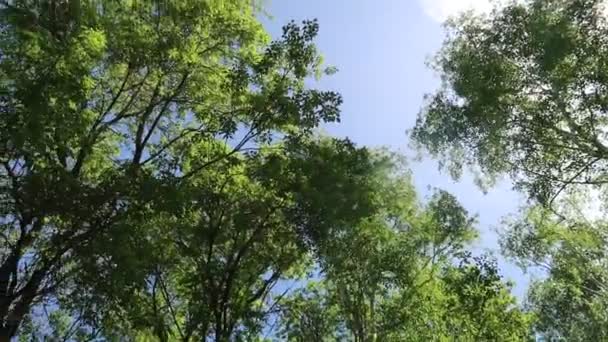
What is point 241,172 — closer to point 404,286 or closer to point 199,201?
point 199,201

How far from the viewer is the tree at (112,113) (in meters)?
8.50

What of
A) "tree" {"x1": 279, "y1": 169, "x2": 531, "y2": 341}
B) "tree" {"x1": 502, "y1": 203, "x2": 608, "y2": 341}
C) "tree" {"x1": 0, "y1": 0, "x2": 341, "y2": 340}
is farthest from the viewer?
"tree" {"x1": 502, "y1": 203, "x2": 608, "y2": 341}

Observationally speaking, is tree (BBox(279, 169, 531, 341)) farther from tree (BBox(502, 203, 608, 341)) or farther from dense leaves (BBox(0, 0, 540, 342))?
tree (BBox(502, 203, 608, 341))

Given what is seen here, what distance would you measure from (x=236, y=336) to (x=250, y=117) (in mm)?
5102

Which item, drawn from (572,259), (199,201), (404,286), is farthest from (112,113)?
(572,259)

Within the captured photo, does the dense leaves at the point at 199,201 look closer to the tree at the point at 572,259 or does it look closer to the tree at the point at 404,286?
the tree at the point at 404,286

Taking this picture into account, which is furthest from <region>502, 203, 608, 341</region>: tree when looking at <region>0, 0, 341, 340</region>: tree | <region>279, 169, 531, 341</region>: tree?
<region>0, 0, 341, 340</region>: tree

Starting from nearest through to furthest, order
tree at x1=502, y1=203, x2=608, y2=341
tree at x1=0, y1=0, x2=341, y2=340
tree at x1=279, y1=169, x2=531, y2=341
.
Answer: tree at x1=0, y1=0, x2=341, y2=340, tree at x1=279, y1=169, x2=531, y2=341, tree at x1=502, y1=203, x2=608, y2=341

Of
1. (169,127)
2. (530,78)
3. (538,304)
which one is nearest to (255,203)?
(169,127)

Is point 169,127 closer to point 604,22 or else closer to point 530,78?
point 530,78

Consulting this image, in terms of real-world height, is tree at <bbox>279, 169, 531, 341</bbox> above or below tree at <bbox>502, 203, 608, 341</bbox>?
below

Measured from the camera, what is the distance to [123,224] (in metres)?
8.69

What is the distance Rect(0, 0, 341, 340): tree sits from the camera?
8500 mm

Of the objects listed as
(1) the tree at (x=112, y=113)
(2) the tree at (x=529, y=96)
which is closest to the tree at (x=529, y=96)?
(2) the tree at (x=529, y=96)
